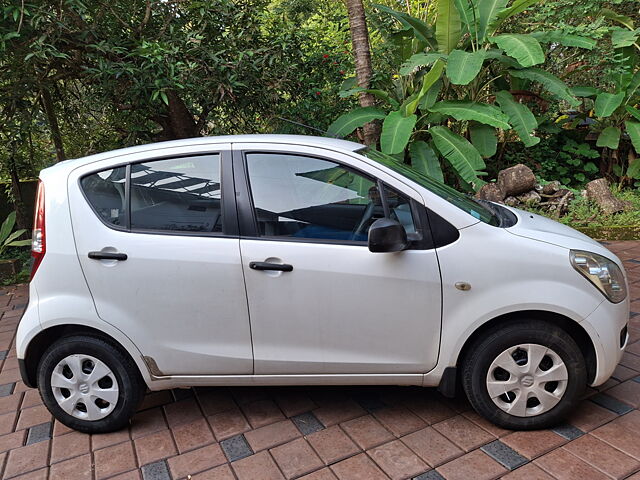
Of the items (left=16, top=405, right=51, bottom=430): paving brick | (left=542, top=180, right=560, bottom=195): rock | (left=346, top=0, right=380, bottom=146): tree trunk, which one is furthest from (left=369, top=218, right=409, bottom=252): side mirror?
(left=542, top=180, right=560, bottom=195): rock

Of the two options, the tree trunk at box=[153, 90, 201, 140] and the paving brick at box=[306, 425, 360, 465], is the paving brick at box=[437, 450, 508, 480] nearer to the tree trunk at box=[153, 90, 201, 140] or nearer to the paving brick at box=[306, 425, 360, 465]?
the paving brick at box=[306, 425, 360, 465]

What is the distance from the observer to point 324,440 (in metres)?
2.54

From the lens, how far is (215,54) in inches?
207

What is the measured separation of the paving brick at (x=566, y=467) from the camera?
2.17 m

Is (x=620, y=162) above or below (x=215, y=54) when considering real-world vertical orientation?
below

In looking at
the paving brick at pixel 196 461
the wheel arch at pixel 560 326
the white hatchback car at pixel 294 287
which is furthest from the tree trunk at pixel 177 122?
the wheel arch at pixel 560 326

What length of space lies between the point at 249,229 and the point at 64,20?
394 cm

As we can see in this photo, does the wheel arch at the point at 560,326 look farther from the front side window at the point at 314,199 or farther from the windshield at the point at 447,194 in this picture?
the front side window at the point at 314,199

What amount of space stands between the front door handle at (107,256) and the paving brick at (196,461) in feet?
3.62

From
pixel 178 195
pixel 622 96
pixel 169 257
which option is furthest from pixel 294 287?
pixel 622 96

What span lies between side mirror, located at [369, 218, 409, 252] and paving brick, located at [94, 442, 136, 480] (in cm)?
170

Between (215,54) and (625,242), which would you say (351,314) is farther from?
(625,242)

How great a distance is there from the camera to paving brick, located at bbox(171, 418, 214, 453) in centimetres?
256

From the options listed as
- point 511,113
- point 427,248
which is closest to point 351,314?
point 427,248
